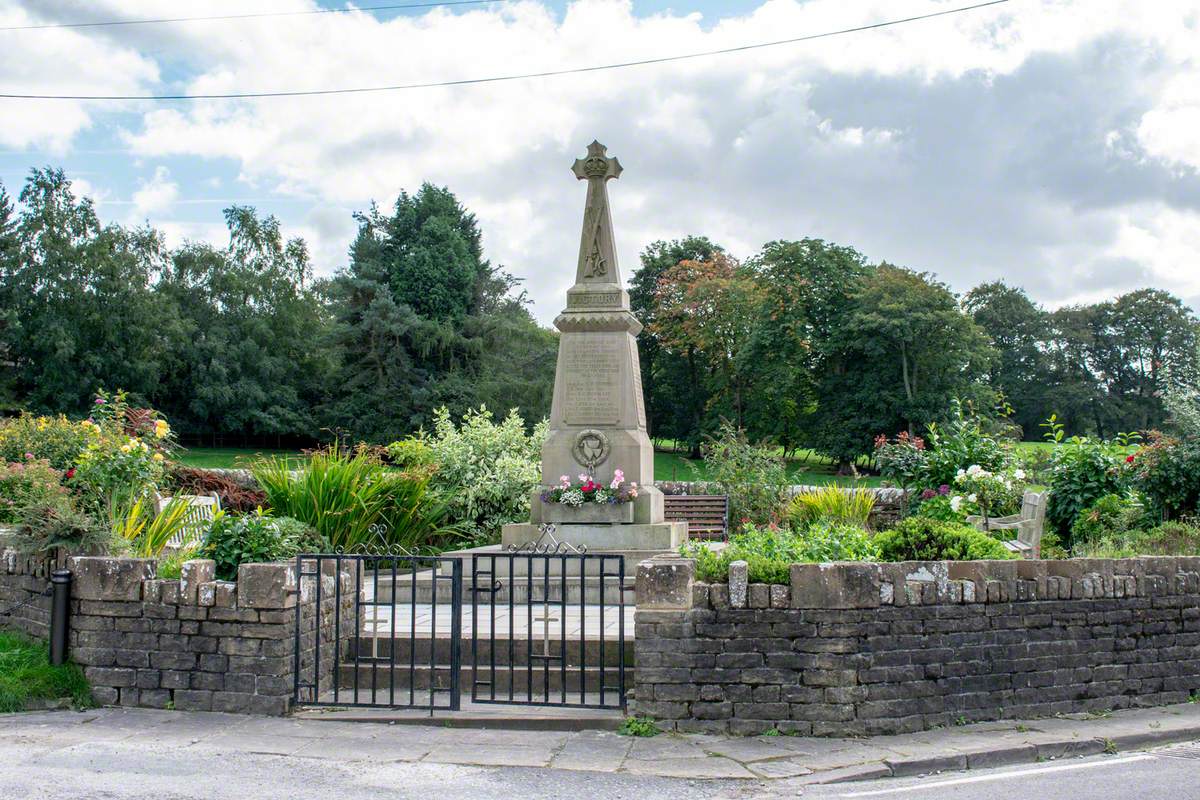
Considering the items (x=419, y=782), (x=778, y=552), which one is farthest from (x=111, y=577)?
(x=778, y=552)

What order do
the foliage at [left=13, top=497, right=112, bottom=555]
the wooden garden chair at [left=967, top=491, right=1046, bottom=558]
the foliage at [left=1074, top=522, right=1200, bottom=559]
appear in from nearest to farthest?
the foliage at [left=13, top=497, right=112, bottom=555] → the foliage at [left=1074, top=522, right=1200, bottom=559] → the wooden garden chair at [left=967, top=491, right=1046, bottom=558]

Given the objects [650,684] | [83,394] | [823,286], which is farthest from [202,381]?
[650,684]

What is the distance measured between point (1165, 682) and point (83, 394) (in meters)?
41.5

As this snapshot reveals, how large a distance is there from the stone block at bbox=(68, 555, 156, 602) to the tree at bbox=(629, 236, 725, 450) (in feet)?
121

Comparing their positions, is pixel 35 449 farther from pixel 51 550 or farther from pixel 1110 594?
pixel 1110 594

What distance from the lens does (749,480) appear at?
54.2 feet

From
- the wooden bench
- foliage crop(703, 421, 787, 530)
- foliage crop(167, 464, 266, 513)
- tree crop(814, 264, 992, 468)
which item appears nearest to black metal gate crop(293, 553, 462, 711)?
the wooden bench

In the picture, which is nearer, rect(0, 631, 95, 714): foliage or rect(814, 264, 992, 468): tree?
rect(0, 631, 95, 714): foliage

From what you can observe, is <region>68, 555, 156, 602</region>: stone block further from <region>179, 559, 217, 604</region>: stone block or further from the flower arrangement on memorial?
the flower arrangement on memorial

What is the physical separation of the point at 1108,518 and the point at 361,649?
351 inches

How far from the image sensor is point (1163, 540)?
356 inches

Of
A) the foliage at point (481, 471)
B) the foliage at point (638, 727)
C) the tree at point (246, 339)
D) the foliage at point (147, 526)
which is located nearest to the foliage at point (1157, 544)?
the foliage at point (638, 727)

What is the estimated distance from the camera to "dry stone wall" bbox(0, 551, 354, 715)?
695 cm

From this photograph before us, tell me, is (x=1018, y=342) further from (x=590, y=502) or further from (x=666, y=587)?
(x=666, y=587)
